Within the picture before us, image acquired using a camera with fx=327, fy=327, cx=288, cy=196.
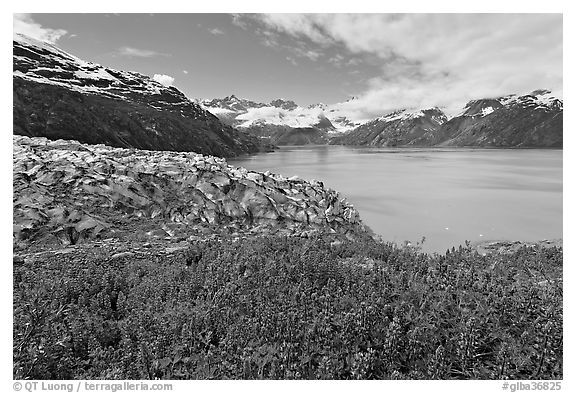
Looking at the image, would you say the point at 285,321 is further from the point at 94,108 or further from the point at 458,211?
the point at 94,108

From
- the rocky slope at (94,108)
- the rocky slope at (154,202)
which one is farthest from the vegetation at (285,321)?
the rocky slope at (94,108)

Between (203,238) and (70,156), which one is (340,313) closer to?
(203,238)

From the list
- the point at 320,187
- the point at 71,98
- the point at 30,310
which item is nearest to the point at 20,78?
the point at 71,98

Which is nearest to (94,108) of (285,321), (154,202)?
(154,202)

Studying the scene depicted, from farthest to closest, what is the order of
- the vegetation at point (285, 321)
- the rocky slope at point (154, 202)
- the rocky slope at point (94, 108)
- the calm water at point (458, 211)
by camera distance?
the rocky slope at point (94, 108)
the calm water at point (458, 211)
the rocky slope at point (154, 202)
the vegetation at point (285, 321)

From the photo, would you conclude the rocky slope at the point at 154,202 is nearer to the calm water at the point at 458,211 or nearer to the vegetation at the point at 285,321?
the vegetation at the point at 285,321
